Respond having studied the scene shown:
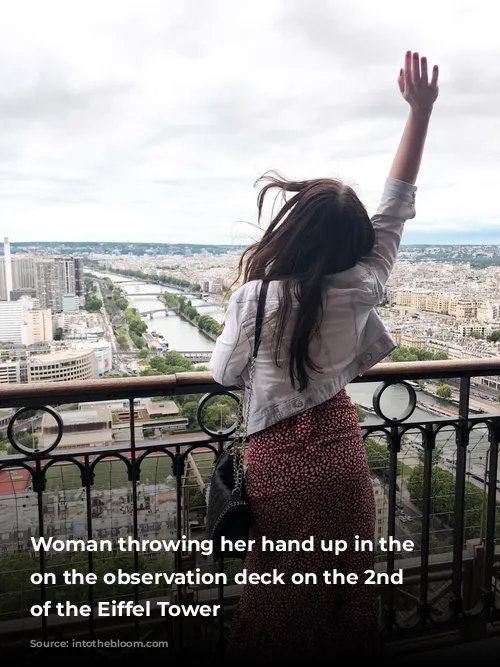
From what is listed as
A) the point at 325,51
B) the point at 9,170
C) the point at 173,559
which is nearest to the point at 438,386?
the point at 173,559

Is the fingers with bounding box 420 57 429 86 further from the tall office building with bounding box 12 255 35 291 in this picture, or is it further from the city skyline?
the tall office building with bounding box 12 255 35 291

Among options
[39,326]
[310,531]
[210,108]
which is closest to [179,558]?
[310,531]

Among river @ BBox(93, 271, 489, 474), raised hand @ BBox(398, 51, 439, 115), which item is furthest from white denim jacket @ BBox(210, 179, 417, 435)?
raised hand @ BBox(398, 51, 439, 115)

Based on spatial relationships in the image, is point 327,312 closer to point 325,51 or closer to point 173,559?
point 173,559

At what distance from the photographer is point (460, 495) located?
6.40 feet

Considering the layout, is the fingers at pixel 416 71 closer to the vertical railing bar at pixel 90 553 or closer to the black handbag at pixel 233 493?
the black handbag at pixel 233 493

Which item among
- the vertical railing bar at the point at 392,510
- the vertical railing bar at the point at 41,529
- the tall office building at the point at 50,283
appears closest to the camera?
the vertical railing bar at the point at 41,529

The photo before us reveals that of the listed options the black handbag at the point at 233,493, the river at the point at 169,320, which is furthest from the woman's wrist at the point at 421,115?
the river at the point at 169,320

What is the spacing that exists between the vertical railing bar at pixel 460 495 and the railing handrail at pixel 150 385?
142mm

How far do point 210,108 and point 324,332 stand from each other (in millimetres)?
2431

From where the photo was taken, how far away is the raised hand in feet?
4.47

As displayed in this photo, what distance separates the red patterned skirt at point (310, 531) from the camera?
125 centimetres

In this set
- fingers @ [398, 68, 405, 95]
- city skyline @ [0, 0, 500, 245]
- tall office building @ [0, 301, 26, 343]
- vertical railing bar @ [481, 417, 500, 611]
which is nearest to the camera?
fingers @ [398, 68, 405, 95]

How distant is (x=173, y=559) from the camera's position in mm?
1854
